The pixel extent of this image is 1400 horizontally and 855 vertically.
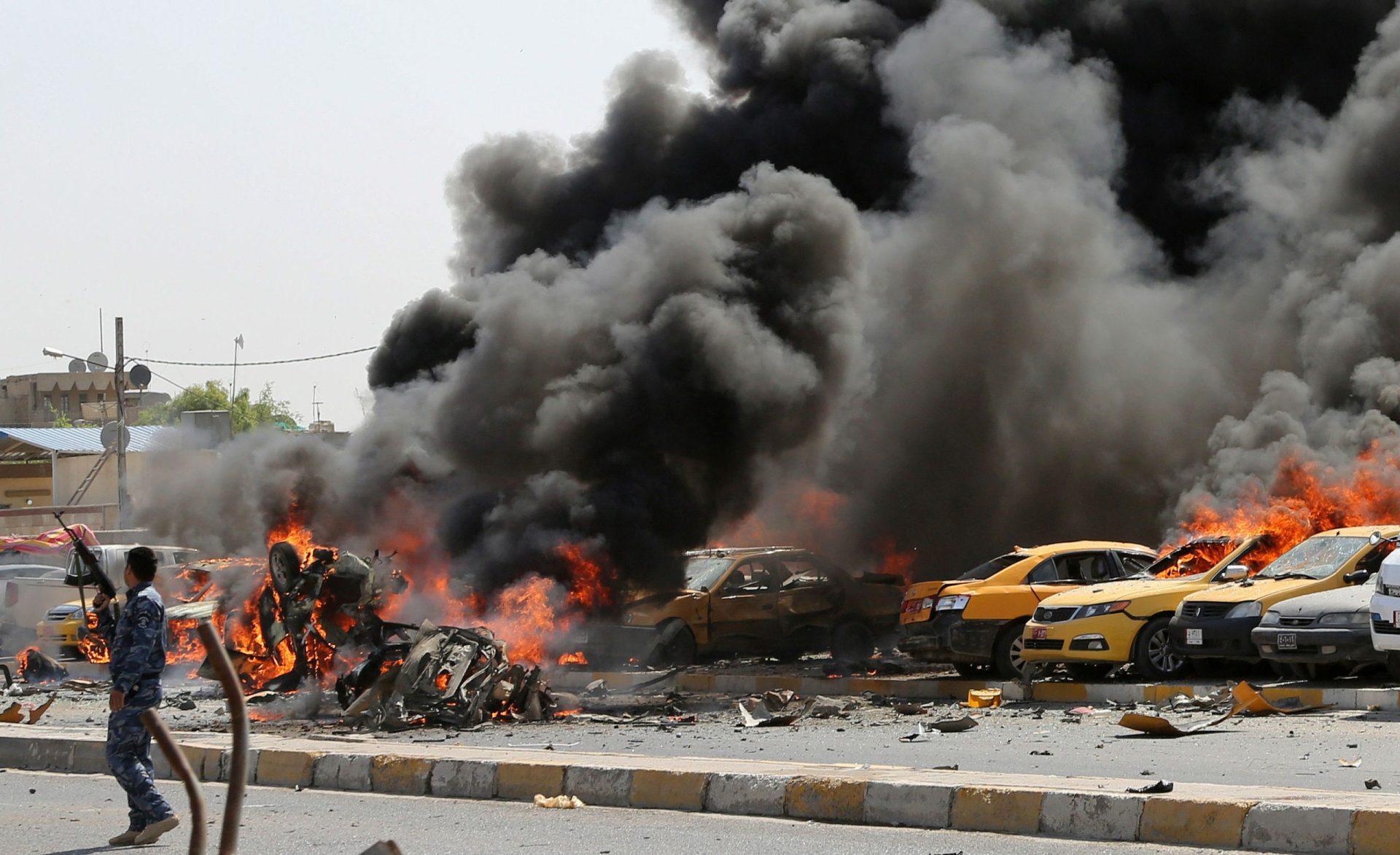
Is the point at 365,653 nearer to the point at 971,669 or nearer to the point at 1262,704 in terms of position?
the point at 971,669

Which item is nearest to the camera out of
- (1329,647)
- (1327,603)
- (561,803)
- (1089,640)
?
(561,803)

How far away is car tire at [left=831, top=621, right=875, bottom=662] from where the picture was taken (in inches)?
662

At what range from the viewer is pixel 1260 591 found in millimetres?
13039

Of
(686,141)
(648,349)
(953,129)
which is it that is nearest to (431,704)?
(648,349)

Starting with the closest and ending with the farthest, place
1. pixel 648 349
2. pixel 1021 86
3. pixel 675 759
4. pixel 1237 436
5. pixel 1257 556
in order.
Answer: pixel 675 759, pixel 1257 556, pixel 648 349, pixel 1237 436, pixel 1021 86

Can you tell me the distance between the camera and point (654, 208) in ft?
83.8

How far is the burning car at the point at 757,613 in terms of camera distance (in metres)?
16.2

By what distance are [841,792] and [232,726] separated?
5507 mm

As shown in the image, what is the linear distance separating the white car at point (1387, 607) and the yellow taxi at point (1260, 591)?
0.90 meters

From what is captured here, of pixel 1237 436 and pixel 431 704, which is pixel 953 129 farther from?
pixel 431 704

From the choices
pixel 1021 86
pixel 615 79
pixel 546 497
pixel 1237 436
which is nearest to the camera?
pixel 546 497

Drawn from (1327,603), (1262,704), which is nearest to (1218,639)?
(1327,603)

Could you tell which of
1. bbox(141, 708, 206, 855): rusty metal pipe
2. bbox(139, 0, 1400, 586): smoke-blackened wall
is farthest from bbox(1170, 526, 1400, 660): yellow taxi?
bbox(141, 708, 206, 855): rusty metal pipe

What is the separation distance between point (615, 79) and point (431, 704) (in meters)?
20.6
